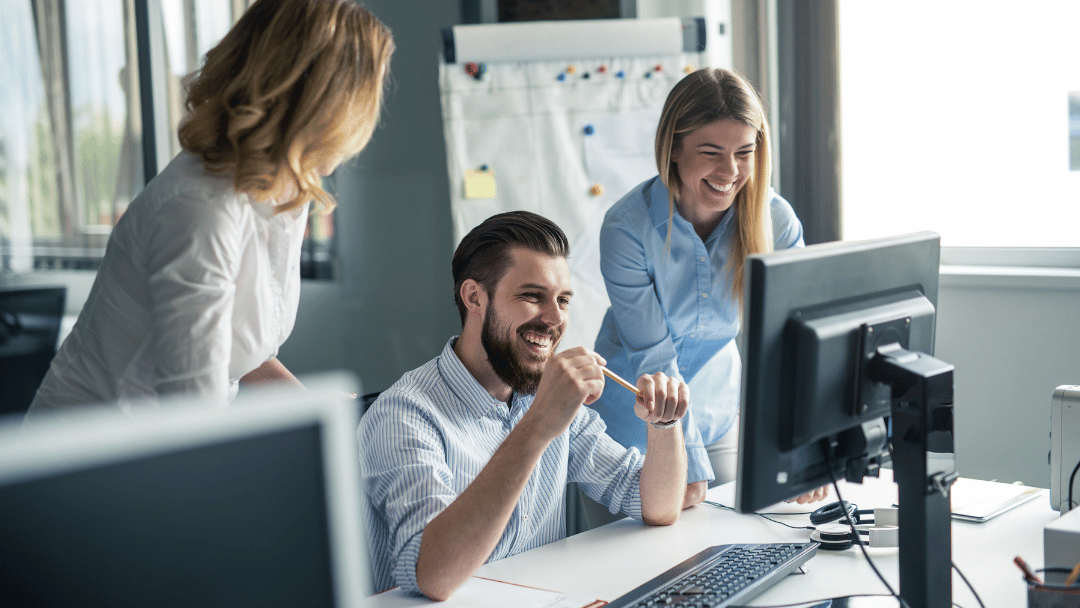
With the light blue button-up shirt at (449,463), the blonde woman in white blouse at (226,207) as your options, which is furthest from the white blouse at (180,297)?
the light blue button-up shirt at (449,463)

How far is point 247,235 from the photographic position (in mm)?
1193

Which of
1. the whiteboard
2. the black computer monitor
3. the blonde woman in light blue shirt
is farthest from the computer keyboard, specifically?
the whiteboard

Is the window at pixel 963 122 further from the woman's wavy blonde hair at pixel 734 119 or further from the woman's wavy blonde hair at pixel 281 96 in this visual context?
the woman's wavy blonde hair at pixel 281 96

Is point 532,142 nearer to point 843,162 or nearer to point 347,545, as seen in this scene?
point 843,162

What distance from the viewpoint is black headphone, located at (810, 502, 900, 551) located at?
135 cm

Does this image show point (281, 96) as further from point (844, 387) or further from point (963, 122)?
point (963, 122)

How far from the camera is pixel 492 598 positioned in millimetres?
1196

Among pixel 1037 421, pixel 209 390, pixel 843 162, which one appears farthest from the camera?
pixel 843 162

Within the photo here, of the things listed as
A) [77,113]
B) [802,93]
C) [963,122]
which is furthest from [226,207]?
[963,122]

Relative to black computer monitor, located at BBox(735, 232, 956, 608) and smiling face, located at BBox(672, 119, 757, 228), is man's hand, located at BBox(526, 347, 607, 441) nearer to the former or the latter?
black computer monitor, located at BBox(735, 232, 956, 608)

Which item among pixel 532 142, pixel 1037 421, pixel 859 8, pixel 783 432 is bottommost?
pixel 1037 421

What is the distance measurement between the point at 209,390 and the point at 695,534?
809mm

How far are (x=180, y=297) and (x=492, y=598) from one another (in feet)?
1.84

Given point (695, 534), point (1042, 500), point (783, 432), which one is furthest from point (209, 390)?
point (1042, 500)
